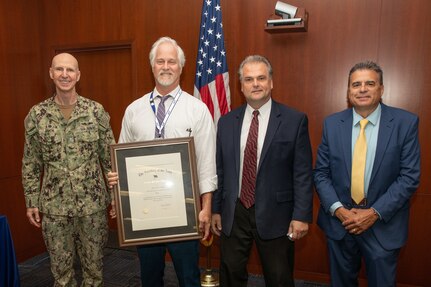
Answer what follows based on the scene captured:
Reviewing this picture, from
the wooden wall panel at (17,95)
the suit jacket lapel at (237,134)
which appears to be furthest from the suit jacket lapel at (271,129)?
the wooden wall panel at (17,95)

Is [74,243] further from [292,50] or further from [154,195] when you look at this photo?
[292,50]

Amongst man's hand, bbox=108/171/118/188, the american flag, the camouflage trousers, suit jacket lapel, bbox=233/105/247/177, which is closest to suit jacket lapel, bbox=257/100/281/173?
suit jacket lapel, bbox=233/105/247/177

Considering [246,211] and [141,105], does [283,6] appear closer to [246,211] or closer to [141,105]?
[141,105]

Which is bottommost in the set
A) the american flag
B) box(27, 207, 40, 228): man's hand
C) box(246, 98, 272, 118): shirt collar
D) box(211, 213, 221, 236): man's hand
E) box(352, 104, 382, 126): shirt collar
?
box(211, 213, 221, 236): man's hand

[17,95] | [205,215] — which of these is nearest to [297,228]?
[205,215]

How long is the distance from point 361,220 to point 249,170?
2.28ft

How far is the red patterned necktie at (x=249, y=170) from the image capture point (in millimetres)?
1984

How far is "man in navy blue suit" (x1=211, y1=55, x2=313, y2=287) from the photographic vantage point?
195 centimetres

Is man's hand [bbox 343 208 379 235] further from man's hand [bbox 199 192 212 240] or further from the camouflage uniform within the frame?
the camouflage uniform

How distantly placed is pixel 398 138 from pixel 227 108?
5.00 feet

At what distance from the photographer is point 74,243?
2.40m

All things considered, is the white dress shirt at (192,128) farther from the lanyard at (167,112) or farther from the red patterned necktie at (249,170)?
the red patterned necktie at (249,170)

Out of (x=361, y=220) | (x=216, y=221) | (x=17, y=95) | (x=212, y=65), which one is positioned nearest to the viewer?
(x=361, y=220)

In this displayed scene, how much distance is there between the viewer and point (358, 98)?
200 centimetres
